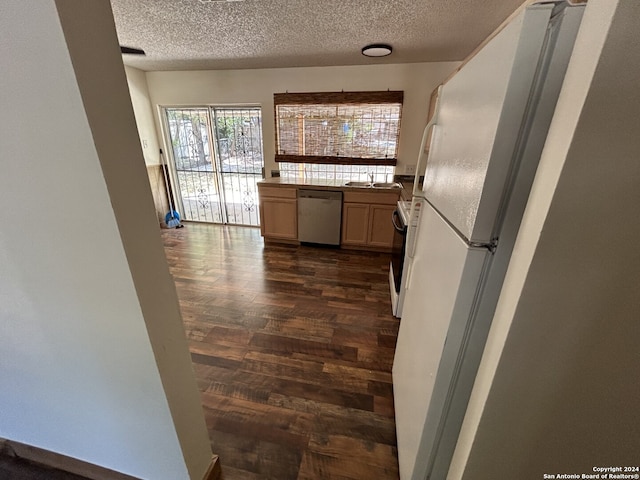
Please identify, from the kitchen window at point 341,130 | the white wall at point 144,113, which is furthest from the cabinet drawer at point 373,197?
the white wall at point 144,113

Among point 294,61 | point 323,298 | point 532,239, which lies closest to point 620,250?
point 532,239

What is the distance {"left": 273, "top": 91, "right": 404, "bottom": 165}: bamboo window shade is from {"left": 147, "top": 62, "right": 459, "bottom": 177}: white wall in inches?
6.0

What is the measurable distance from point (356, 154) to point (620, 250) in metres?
3.33

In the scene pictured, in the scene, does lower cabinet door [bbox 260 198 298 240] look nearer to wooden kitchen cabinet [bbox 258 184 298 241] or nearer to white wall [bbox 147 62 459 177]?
wooden kitchen cabinet [bbox 258 184 298 241]

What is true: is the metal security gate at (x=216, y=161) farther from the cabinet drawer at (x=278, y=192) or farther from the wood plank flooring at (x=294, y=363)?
the wood plank flooring at (x=294, y=363)

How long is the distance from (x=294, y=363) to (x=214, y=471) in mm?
699

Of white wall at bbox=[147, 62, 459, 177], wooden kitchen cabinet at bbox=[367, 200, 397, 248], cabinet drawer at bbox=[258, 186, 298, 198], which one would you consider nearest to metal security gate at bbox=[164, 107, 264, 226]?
white wall at bbox=[147, 62, 459, 177]

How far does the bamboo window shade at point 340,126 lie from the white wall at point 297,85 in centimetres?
15

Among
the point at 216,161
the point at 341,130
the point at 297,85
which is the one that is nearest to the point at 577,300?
the point at 341,130

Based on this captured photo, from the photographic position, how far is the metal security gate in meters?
4.05

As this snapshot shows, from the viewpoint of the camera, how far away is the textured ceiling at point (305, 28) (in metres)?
1.87

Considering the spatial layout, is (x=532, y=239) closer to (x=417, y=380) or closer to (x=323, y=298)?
(x=417, y=380)

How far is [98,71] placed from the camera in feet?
1.68

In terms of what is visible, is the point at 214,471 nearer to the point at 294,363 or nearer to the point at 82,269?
the point at 294,363
